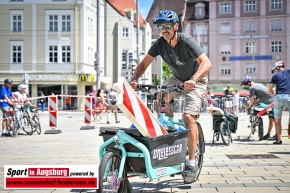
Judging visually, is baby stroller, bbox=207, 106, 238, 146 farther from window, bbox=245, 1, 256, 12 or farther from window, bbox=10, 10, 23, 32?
window, bbox=245, 1, 256, 12

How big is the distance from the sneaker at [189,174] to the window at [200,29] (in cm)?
6440

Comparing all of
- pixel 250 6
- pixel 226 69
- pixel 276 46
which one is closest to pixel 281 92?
pixel 250 6

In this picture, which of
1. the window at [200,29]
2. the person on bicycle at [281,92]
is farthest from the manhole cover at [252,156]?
the window at [200,29]

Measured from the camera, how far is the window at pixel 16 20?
150 feet

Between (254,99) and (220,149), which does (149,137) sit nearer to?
(220,149)

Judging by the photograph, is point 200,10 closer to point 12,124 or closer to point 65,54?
point 65,54

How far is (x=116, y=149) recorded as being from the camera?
4.46 m

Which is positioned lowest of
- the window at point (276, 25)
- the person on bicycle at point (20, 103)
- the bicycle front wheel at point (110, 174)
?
the bicycle front wheel at point (110, 174)

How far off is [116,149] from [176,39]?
1.64m

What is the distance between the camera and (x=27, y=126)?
14750 mm

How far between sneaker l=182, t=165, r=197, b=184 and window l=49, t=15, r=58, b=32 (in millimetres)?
42677

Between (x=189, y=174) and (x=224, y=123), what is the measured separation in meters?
5.36

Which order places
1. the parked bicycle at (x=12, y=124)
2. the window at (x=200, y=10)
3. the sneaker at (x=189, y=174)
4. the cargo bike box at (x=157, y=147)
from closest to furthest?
the cargo bike box at (x=157, y=147), the sneaker at (x=189, y=174), the parked bicycle at (x=12, y=124), the window at (x=200, y=10)

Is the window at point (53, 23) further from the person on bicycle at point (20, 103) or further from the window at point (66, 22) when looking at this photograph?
the person on bicycle at point (20, 103)
